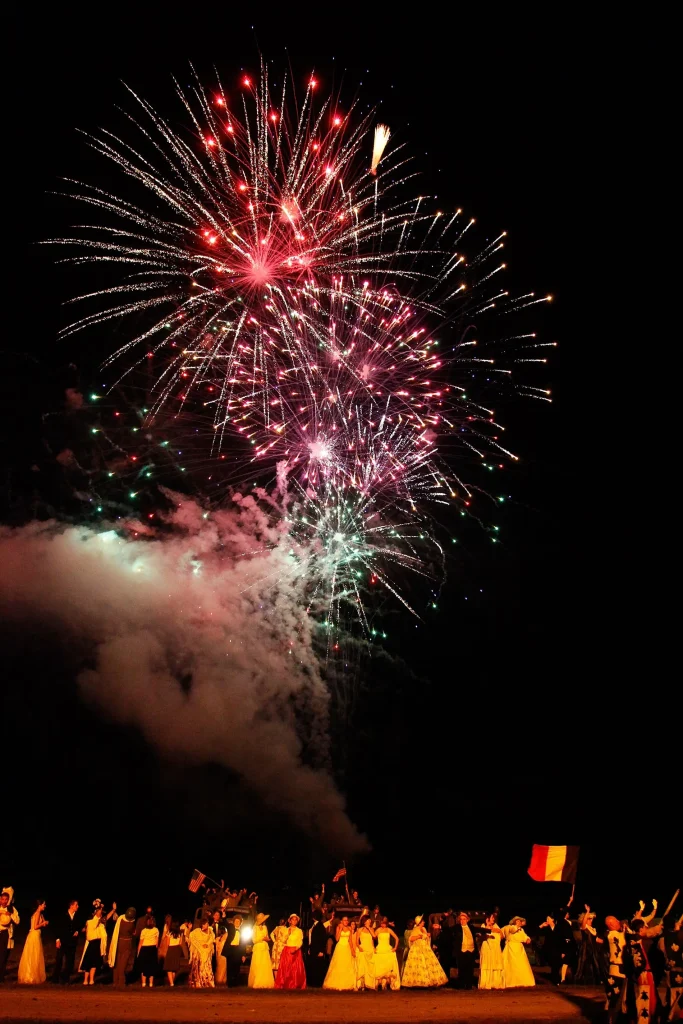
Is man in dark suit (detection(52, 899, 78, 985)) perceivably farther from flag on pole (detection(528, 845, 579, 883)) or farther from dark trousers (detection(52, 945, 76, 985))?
flag on pole (detection(528, 845, 579, 883))

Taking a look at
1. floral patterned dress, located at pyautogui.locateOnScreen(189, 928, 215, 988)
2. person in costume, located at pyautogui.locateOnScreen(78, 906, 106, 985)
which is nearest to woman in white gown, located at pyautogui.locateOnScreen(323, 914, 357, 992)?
floral patterned dress, located at pyautogui.locateOnScreen(189, 928, 215, 988)

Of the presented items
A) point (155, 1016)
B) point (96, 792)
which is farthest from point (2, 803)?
point (155, 1016)

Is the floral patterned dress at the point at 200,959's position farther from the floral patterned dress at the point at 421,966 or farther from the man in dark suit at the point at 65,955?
the floral patterned dress at the point at 421,966

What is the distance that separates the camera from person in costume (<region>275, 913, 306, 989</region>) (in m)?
11.5

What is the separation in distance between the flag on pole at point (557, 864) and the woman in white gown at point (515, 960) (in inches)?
158

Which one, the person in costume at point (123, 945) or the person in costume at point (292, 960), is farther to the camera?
the person in costume at point (123, 945)

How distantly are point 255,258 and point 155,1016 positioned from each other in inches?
379

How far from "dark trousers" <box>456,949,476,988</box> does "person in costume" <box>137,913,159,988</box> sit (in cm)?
442

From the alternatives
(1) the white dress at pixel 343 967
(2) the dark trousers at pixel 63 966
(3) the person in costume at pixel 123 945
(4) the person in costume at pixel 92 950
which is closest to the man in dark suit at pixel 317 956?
(1) the white dress at pixel 343 967

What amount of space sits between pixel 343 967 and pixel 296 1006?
187 cm

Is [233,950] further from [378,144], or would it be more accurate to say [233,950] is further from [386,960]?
[378,144]

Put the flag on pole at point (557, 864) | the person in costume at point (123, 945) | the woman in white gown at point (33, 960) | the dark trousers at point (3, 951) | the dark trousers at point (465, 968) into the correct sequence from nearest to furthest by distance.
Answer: the dark trousers at point (3, 951) → the woman in white gown at point (33, 960) → the person in costume at point (123, 945) → the dark trousers at point (465, 968) → the flag on pole at point (557, 864)

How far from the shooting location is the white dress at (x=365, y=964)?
11391mm

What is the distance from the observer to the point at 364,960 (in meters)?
11.4
